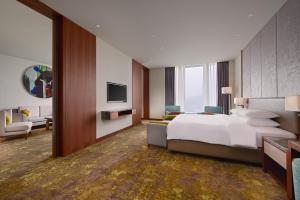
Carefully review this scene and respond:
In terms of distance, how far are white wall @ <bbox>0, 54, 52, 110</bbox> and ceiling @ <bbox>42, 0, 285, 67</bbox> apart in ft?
13.0

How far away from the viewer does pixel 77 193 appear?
167 cm

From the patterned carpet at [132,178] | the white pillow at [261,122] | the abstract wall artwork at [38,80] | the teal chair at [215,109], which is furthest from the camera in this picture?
the teal chair at [215,109]

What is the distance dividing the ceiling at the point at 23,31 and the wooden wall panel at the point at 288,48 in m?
4.55

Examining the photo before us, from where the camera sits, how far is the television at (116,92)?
432 centimetres

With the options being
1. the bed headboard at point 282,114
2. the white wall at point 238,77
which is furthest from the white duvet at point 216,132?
the white wall at point 238,77

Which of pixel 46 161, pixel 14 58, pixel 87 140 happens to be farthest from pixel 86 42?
pixel 14 58

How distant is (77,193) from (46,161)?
139 cm

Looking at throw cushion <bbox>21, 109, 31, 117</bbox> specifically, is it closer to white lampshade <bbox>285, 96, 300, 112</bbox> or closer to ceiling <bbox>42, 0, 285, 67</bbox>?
ceiling <bbox>42, 0, 285, 67</bbox>

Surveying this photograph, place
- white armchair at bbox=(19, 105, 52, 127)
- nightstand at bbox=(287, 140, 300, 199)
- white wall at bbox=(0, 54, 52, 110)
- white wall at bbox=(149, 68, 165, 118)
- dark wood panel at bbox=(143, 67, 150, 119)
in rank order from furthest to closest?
dark wood panel at bbox=(143, 67, 150, 119) → white wall at bbox=(149, 68, 165, 118) → white armchair at bbox=(19, 105, 52, 127) → white wall at bbox=(0, 54, 52, 110) → nightstand at bbox=(287, 140, 300, 199)

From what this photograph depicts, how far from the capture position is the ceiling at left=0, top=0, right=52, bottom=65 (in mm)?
2588

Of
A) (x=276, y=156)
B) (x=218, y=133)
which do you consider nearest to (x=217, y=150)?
(x=218, y=133)

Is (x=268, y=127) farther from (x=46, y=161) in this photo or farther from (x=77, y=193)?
(x=46, y=161)

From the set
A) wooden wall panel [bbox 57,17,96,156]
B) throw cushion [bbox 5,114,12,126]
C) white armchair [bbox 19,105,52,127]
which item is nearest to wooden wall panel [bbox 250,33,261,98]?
wooden wall panel [bbox 57,17,96,156]

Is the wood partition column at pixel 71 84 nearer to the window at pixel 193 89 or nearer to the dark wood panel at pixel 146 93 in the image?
the dark wood panel at pixel 146 93
